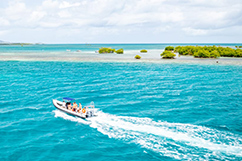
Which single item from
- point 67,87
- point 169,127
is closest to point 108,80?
point 67,87

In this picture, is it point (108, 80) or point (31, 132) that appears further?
point (108, 80)

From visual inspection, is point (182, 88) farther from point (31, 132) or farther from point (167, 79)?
point (31, 132)

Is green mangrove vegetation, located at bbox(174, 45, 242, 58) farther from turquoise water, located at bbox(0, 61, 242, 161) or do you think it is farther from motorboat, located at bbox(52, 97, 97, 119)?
motorboat, located at bbox(52, 97, 97, 119)

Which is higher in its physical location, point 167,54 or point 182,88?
point 167,54

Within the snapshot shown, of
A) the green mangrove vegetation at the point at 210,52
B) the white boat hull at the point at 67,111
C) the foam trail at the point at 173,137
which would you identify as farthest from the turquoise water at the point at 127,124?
the green mangrove vegetation at the point at 210,52

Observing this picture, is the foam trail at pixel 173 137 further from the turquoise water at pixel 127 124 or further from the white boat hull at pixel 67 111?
the white boat hull at pixel 67 111

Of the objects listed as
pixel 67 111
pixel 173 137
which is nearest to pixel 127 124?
pixel 173 137

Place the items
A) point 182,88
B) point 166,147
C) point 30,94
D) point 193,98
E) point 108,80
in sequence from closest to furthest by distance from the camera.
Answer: point 166,147 → point 193,98 → point 30,94 → point 182,88 → point 108,80

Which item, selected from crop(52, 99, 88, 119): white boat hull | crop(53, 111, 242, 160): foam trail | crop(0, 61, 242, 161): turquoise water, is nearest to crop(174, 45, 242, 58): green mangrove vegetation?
crop(0, 61, 242, 161): turquoise water

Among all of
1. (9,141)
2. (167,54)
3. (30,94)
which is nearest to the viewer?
(9,141)
